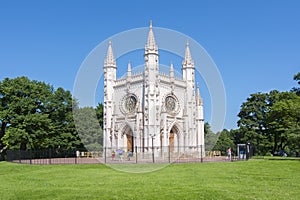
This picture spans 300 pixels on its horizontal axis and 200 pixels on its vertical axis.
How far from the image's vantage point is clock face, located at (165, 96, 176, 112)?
5471 centimetres

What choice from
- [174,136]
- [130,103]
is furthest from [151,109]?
[174,136]

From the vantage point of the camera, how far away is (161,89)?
53.5 m

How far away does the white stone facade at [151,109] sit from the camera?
165ft

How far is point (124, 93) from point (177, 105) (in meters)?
9.24

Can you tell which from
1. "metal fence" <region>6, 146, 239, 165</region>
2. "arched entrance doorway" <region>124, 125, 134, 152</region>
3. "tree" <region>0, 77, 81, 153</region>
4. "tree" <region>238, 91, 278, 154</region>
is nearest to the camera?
"metal fence" <region>6, 146, 239, 165</region>

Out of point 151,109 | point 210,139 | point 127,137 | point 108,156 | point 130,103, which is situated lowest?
point 108,156

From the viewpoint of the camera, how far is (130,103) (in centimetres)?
5441

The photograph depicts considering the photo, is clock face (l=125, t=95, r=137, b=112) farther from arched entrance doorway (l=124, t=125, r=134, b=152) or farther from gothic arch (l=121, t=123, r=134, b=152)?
arched entrance doorway (l=124, t=125, r=134, b=152)

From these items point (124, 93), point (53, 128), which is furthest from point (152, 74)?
point (53, 128)

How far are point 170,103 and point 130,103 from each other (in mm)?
6758

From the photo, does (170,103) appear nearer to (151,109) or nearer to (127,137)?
(151,109)

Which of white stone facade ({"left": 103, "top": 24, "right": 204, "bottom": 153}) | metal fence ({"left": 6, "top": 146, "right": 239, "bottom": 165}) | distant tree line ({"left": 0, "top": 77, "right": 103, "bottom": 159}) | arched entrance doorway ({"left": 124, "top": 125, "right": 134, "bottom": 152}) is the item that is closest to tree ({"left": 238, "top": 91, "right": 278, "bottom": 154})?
white stone facade ({"left": 103, "top": 24, "right": 204, "bottom": 153})

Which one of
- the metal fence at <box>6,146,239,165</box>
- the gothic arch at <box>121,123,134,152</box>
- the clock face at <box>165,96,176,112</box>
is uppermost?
Result: the clock face at <box>165,96,176,112</box>

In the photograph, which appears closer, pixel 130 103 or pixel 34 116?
pixel 34 116
